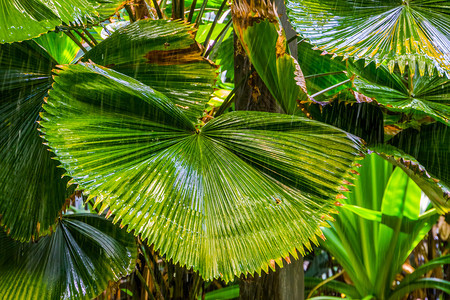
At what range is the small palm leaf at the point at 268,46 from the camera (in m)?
0.78

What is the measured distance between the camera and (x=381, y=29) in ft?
2.65

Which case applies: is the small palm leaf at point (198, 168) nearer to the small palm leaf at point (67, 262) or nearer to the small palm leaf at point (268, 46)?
the small palm leaf at point (268, 46)

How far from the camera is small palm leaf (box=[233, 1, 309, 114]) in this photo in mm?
783

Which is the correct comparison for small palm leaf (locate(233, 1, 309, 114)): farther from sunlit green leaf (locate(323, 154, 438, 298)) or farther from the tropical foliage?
sunlit green leaf (locate(323, 154, 438, 298))

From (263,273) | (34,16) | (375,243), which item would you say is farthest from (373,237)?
(34,16)

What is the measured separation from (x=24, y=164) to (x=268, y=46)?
0.54 meters

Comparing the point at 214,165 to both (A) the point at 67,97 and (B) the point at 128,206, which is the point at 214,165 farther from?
(A) the point at 67,97

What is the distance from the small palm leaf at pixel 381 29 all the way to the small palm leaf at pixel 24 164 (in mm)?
574

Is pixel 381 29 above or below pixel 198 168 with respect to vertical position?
above

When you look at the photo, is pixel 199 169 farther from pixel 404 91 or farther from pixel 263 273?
pixel 404 91

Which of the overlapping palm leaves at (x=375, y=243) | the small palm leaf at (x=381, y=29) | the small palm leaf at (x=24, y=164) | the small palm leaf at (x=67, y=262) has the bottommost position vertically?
the overlapping palm leaves at (x=375, y=243)

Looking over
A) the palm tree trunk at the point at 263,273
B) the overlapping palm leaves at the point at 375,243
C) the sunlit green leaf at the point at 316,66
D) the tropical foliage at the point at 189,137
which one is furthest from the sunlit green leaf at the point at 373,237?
the palm tree trunk at the point at 263,273

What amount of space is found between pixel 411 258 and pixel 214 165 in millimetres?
2382

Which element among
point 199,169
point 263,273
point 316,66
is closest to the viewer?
point 199,169
